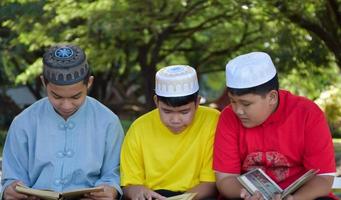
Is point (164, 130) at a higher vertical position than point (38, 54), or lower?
higher

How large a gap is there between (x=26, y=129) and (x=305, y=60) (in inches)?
418

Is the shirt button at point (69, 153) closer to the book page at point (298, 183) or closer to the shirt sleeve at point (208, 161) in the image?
the shirt sleeve at point (208, 161)

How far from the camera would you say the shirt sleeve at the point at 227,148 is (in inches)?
161

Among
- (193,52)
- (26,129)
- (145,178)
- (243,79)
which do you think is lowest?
(193,52)

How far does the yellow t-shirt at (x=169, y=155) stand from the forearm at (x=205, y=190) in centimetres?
3

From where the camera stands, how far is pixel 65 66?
400cm

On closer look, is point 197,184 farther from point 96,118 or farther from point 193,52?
point 193,52

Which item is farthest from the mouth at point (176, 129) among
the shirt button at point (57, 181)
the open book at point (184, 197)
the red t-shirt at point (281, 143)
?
the shirt button at point (57, 181)

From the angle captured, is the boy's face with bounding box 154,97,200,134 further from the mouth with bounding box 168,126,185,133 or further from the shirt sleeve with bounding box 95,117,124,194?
the shirt sleeve with bounding box 95,117,124,194

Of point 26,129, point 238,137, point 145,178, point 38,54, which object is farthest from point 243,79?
point 38,54

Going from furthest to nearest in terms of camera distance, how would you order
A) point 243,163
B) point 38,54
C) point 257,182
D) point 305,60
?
point 38,54 → point 305,60 → point 243,163 → point 257,182

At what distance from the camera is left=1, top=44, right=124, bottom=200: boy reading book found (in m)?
4.11

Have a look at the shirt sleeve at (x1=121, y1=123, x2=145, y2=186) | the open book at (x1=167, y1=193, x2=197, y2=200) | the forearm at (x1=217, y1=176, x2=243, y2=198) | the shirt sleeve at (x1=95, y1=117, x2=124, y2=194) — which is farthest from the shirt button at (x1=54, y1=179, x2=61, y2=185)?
the forearm at (x1=217, y1=176, x2=243, y2=198)

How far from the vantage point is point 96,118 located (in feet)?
14.2
